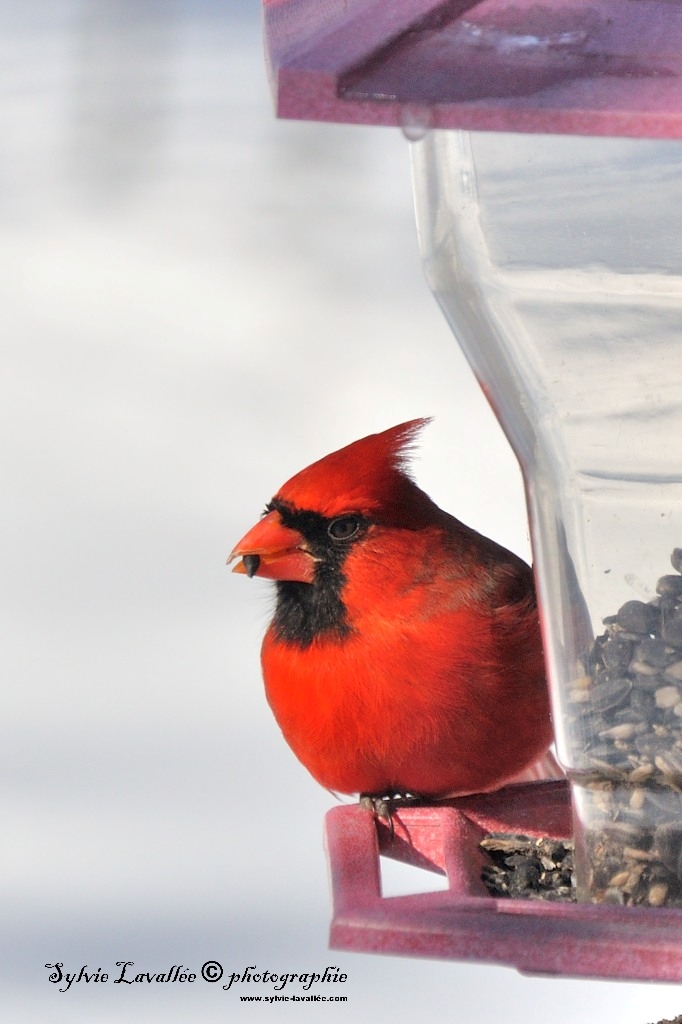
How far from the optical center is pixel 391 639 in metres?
1.48

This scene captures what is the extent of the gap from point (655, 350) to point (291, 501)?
1.71ft

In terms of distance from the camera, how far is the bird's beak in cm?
149

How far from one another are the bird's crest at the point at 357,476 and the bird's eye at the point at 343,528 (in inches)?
0.4

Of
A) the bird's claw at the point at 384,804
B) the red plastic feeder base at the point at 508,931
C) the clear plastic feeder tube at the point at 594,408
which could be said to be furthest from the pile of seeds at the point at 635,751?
the bird's claw at the point at 384,804

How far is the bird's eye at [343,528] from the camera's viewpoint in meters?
1.53

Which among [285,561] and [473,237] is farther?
[285,561]

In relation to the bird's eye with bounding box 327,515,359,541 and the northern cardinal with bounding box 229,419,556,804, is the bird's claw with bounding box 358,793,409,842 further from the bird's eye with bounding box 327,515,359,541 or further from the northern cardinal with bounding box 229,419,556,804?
the bird's eye with bounding box 327,515,359,541

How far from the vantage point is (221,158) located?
6164mm

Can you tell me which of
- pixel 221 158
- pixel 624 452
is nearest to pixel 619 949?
pixel 624 452

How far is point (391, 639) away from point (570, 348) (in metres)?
0.46

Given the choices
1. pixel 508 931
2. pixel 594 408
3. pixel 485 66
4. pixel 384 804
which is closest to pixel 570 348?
pixel 594 408

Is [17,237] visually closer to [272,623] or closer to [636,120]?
[272,623]

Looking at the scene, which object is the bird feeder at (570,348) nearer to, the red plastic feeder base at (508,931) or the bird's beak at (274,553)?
the red plastic feeder base at (508,931)

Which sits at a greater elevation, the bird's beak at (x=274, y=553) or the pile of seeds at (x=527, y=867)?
the bird's beak at (x=274, y=553)
